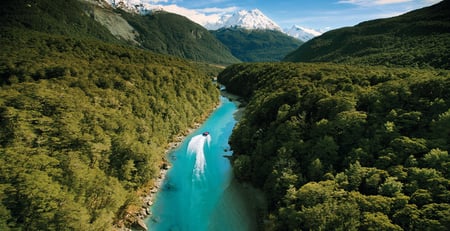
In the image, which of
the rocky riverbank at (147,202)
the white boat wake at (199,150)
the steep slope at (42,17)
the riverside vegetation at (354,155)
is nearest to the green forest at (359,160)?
the riverside vegetation at (354,155)

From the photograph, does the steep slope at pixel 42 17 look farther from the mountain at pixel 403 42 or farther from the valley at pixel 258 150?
the mountain at pixel 403 42

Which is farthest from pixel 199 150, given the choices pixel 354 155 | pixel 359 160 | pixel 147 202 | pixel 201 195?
pixel 359 160

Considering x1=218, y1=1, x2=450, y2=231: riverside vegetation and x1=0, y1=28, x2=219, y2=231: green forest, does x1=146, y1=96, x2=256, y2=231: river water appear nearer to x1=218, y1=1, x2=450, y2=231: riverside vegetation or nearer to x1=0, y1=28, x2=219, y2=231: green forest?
x1=218, y1=1, x2=450, y2=231: riverside vegetation

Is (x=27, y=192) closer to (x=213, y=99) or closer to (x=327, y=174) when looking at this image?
(x=327, y=174)

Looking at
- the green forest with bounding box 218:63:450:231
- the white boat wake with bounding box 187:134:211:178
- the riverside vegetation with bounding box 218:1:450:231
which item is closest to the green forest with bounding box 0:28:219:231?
the white boat wake with bounding box 187:134:211:178

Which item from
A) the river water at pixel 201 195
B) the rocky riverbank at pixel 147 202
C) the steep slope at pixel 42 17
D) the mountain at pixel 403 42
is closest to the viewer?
the rocky riverbank at pixel 147 202

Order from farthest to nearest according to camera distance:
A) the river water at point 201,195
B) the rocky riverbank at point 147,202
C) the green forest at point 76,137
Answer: the river water at point 201,195 → the rocky riverbank at point 147,202 → the green forest at point 76,137
